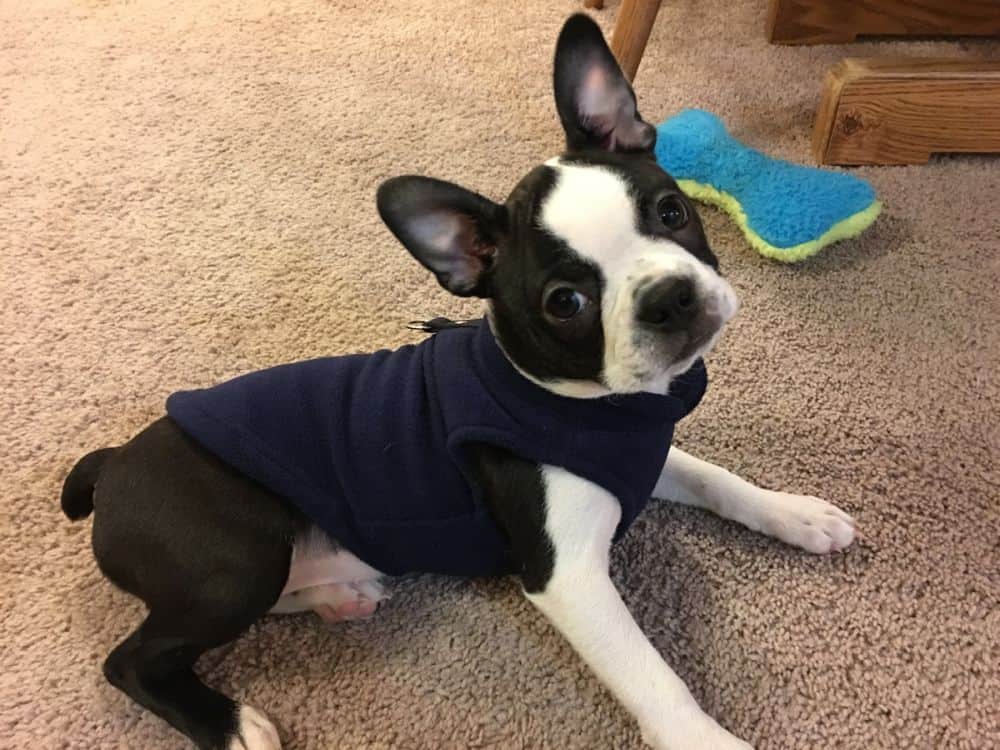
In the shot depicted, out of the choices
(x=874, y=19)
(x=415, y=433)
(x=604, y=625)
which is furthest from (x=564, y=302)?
(x=874, y=19)

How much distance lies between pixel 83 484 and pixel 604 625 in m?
0.86

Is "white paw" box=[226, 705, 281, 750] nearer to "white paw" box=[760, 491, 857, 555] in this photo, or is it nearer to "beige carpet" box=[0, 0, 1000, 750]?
"beige carpet" box=[0, 0, 1000, 750]

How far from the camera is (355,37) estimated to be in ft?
9.41

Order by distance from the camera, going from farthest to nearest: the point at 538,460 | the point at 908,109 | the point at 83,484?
the point at 908,109
the point at 83,484
the point at 538,460

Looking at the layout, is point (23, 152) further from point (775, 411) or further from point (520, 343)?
point (775, 411)

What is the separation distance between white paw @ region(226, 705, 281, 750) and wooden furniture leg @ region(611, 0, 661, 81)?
5.78 feet

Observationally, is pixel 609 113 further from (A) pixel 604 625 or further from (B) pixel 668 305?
(A) pixel 604 625

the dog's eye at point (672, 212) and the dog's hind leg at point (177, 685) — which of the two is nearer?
the dog's eye at point (672, 212)

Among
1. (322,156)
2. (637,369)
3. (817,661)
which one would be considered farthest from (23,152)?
(817,661)

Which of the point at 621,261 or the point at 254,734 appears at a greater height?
the point at 621,261

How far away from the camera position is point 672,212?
3.92 feet

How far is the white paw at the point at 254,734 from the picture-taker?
129 cm

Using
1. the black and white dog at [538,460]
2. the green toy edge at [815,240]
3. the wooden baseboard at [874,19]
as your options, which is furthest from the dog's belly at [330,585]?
the wooden baseboard at [874,19]

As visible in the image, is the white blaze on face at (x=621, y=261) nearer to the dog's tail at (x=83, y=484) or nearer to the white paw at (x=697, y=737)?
the white paw at (x=697, y=737)
